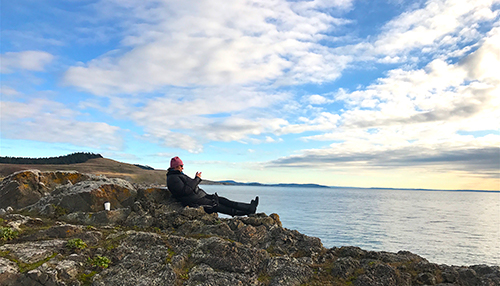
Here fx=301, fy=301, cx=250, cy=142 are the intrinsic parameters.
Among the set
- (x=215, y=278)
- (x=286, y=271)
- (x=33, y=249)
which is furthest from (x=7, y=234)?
(x=286, y=271)

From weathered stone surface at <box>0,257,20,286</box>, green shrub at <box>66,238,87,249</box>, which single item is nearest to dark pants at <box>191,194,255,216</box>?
green shrub at <box>66,238,87,249</box>

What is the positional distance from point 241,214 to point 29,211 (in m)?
8.61

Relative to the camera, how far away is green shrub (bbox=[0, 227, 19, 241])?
8219 millimetres

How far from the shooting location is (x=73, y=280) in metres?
6.98

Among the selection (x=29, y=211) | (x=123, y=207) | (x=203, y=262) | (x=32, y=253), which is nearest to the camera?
(x=32, y=253)

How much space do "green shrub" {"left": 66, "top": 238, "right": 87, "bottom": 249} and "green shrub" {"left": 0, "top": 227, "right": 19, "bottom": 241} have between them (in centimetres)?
174

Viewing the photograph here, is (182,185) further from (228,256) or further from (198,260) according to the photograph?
(228,256)

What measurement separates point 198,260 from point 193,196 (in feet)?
17.2

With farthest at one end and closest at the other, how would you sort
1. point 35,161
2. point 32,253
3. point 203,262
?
1. point 35,161
2. point 203,262
3. point 32,253

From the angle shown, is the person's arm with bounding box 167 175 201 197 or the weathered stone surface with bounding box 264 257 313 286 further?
the person's arm with bounding box 167 175 201 197

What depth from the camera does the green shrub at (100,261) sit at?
767 cm

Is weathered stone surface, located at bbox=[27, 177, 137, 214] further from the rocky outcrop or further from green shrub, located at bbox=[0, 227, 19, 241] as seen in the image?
green shrub, located at bbox=[0, 227, 19, 241]

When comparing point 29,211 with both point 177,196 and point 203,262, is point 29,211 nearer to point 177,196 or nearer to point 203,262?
point 177,196

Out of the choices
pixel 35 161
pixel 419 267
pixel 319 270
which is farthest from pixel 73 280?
pixel 35 161
